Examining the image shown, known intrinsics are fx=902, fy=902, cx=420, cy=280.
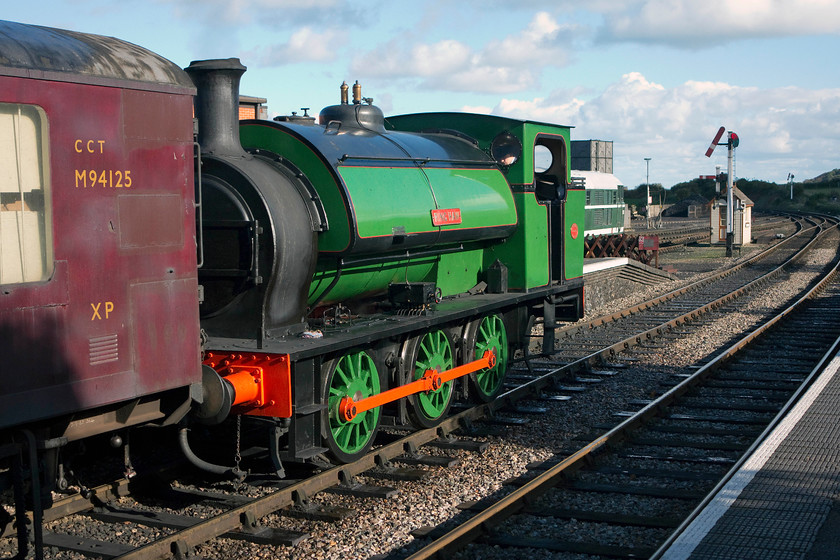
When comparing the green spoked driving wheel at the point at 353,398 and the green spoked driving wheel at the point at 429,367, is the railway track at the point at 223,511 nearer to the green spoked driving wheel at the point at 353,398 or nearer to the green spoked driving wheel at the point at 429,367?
the green spoked driving wheel at the point at 353,398

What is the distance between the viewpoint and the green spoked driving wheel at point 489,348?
31.8 feet

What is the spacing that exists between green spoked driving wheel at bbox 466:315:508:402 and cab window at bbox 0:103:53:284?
548 cm

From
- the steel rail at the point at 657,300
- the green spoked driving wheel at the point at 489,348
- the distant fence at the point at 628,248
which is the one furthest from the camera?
the distant fence at the point at 628,248

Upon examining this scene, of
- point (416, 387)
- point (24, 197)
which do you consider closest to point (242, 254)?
point (24, 197)

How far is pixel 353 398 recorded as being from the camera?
24.8ft

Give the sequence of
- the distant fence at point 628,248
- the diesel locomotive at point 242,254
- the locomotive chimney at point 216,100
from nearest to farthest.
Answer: the diesel locomotive at point 242,254, the locomotive chimney at point 216,100, the distant fence at point 628,248

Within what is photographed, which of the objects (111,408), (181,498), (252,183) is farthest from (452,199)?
(111,408)

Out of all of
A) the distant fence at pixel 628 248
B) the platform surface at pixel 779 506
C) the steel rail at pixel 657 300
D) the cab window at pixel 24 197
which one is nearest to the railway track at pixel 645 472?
the platform surface at pixel 779 506

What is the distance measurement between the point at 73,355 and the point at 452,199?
4.85m

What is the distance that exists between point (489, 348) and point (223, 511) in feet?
13.8

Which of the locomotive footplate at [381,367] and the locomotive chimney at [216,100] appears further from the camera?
the locomotive chimney at [216,100]

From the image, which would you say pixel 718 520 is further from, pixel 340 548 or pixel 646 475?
pixel 340 548

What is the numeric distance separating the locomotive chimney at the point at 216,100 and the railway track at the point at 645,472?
3407 mm

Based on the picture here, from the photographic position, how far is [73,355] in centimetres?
491
